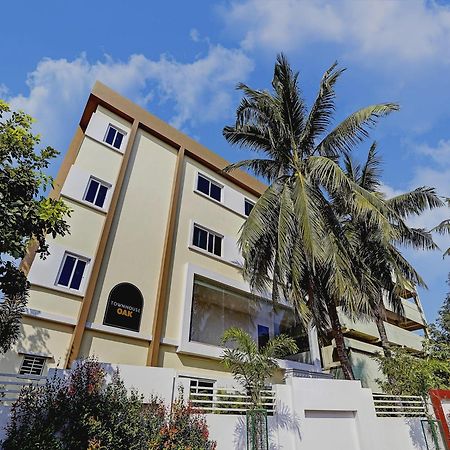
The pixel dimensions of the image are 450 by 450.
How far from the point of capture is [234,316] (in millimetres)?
15359

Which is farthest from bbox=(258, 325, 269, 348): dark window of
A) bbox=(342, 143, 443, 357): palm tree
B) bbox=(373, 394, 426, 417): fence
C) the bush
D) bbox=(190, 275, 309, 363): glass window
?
the bush

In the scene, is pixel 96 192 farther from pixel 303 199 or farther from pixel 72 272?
pixel 303 199

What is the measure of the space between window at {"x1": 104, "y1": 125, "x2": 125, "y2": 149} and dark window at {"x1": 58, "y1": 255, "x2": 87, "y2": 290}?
5.60 m

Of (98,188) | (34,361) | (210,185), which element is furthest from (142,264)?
(210,185)

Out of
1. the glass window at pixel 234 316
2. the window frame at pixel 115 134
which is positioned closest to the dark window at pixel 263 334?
the glass window at pixel 234 316

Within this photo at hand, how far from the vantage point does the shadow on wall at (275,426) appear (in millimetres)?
7695

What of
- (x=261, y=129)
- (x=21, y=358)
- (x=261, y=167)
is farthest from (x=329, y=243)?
(x=21, y=358)

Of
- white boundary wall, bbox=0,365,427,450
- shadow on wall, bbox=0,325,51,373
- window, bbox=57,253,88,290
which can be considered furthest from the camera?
window, bbox=57,253,88,290

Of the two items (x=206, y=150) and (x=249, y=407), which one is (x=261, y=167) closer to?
(x=206, y=150)

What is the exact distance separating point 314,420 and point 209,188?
11706 mm

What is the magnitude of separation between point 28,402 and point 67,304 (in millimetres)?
4256

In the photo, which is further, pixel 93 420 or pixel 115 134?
pixel 115 134

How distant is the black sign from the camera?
36.2 ft

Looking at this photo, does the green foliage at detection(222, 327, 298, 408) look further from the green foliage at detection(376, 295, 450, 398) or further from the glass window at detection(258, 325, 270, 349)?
the glass window at detection(258, 325, 270, 349)
